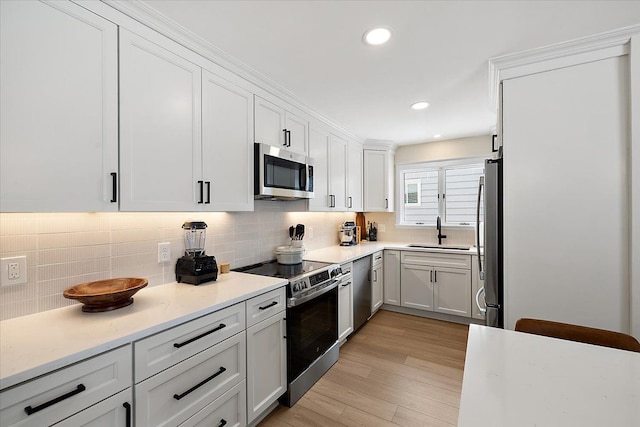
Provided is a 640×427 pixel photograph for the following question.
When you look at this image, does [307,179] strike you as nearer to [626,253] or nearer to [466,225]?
[626,253]

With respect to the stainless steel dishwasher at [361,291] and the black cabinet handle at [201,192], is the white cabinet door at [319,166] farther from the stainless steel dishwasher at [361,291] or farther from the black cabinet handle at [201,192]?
the black cabinet handle at [201,192]

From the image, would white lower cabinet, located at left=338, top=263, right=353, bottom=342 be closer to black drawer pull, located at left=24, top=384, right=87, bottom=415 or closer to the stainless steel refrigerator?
the stainless steel refrigerator

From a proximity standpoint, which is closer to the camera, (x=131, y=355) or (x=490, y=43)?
(x=131, y=355)

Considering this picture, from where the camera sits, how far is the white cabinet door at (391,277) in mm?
3841

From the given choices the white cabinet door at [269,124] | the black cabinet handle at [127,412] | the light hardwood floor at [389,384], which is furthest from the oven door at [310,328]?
the white cabinet door at [269,124]

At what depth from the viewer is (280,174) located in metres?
2.37

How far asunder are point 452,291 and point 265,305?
2688 mm

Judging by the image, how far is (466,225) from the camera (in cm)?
399

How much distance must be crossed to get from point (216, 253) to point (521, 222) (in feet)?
7.46

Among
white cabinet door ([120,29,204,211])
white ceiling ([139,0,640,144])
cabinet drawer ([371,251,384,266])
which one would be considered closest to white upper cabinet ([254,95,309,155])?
white ceiling ([139,0,640,144])

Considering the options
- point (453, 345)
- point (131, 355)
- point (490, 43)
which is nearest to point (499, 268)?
point (453, 345)

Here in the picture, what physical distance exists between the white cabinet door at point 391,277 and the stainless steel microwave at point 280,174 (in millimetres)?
1750

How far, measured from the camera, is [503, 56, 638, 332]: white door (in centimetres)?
172

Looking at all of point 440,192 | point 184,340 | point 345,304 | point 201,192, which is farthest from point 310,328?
point 440,192
